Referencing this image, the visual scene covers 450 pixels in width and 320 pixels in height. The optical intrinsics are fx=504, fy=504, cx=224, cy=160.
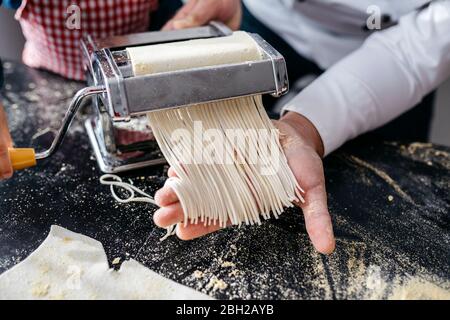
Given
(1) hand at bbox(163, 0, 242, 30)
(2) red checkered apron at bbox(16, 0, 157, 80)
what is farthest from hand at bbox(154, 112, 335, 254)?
(2) red checkered apron at bbox(16, 0, 157, 80)

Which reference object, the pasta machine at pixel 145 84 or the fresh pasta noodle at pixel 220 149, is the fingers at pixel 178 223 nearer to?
the fresh pasta noodle at pixel 220 149

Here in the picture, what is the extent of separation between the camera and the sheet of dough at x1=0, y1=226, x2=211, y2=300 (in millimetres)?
600

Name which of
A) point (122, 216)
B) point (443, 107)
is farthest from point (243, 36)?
point (443, 107)

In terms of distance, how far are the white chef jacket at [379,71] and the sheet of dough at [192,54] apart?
7.6 inches

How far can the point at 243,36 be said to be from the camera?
2.43ft

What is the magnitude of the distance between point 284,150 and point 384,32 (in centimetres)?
36

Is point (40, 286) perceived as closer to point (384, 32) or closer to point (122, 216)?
point (122, 216)

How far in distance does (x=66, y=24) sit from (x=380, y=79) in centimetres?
59

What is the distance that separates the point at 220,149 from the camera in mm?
691

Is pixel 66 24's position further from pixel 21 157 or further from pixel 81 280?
pixel 81 280

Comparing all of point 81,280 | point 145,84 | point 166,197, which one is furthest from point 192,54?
point 81,280

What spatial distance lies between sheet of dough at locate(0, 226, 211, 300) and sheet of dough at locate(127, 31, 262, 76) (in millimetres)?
248

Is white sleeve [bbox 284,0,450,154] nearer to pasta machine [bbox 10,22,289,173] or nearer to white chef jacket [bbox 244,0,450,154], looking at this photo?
white chef jacket [bbox 244,0,450,154]

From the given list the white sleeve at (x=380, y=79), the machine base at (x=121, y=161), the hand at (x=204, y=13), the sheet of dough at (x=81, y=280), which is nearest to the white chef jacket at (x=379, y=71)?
the white sleeve at (x=380, y=79)
